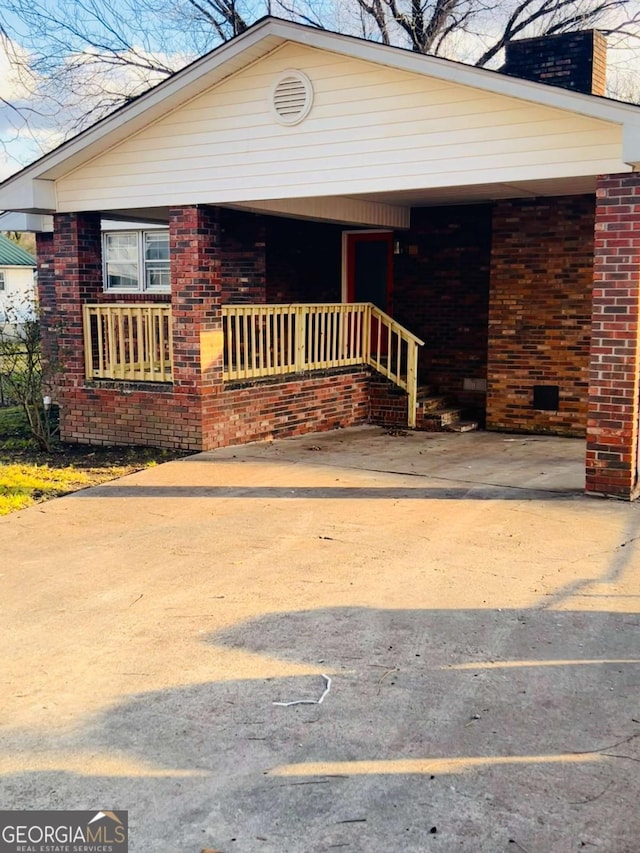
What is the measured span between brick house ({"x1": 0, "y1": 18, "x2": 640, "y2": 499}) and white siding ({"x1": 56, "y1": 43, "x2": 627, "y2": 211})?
0.02m

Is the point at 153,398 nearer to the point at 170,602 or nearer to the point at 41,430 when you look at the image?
the point at 41,430

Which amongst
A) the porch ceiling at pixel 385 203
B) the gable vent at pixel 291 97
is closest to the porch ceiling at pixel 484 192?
the porch ceiling at pixel 385 203

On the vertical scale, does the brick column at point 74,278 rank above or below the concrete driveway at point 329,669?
above

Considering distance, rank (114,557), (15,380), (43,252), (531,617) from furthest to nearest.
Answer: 1. (43,252)
2. (15,380)
3. (114,557)
4. (531,617)

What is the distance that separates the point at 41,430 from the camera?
35.7 feet

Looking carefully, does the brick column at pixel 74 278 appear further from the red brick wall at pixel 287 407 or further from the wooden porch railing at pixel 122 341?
the red brick wall at pixel 287 407

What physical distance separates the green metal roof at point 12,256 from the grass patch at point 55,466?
31.0 m

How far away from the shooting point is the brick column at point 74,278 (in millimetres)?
11227

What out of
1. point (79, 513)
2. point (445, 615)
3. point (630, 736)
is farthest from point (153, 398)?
point (630, 736)

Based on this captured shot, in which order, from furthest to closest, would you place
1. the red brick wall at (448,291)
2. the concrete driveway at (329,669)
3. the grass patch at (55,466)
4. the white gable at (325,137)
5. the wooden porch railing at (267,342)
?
1. the red brick wall at (448,291)
2. the wooden porch railing at (267,342)
3. the grass patch at (55,466)
4. the white gable at (325,137)
5. the concrete driveway at (329,669)

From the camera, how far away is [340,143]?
933 centimetres

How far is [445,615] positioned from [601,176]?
481 centimetres

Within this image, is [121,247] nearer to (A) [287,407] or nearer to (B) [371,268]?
(B) [371,268]

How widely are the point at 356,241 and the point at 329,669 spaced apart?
1110 cm
